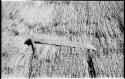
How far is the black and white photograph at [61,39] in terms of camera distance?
2.79 meters

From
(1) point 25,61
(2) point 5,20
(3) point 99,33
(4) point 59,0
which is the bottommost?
(1) point 25,61

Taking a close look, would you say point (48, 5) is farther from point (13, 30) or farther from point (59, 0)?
point (13, 30)

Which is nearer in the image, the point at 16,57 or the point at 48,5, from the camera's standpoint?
the point at 16,57

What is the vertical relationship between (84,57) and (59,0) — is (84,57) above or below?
below

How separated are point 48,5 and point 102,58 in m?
1.68

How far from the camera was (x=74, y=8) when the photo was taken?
12.3 ft

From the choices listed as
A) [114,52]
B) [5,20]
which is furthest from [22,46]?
[114,52]

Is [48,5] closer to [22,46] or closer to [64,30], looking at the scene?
[64,30]

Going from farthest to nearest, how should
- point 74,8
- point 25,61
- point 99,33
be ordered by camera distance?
1. point 74,8
2. point 99,33
3. point 25,61

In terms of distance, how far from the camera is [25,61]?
2.86 m

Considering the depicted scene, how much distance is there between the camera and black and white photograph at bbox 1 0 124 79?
9.14 ft

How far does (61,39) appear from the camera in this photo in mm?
3168

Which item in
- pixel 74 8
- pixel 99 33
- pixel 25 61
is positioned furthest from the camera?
pixel 74 8

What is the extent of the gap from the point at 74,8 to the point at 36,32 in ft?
3.33
